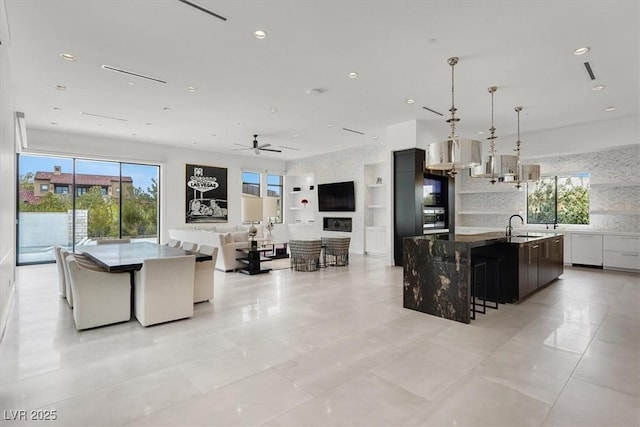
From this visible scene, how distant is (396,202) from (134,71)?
230 inches

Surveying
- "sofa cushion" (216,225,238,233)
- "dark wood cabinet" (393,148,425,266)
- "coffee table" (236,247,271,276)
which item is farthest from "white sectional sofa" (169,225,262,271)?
"dark wood cabinet" (393,148,425,266)

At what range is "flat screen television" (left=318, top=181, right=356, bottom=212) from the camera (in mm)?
10547

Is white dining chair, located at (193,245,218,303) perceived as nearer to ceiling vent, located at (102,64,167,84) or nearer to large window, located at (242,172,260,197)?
ceiling vent, located at (102,64,167,84)

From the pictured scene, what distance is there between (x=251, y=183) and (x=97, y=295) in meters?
8.83

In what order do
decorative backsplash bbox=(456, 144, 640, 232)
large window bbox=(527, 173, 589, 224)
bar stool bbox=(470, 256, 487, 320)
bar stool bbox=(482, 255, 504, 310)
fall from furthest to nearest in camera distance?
1. large window bbox=(527, 173, 589, 224)
2. decorative backsplash bbox=(456, 144, 640, 232)
3. bar stool bbox=(482, 255, 504, 310)
4. bar stool bbox=(470, 256, 487, 320)

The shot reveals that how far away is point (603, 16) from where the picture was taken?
3.42m

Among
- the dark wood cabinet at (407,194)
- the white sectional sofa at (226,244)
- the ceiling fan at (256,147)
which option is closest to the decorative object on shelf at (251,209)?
the white sectional sofa at (226,244)

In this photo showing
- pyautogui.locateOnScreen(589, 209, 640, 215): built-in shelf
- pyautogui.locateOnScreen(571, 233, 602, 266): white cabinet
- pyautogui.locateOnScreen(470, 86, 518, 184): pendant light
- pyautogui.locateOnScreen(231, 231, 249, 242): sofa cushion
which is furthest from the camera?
pyautogui.locateOnScreen(231, 231, 249, 242): sofa cushion

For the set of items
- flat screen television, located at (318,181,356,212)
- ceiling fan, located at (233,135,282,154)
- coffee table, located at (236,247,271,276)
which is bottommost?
coffee table, located at (236,247,271,276)

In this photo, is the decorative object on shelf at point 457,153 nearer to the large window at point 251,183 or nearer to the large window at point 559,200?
the large window at point 559,200

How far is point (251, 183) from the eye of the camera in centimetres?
1238

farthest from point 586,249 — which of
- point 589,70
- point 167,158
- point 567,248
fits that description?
point 167,158

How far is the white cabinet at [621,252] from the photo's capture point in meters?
6.99

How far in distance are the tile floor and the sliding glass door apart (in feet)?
15.4
